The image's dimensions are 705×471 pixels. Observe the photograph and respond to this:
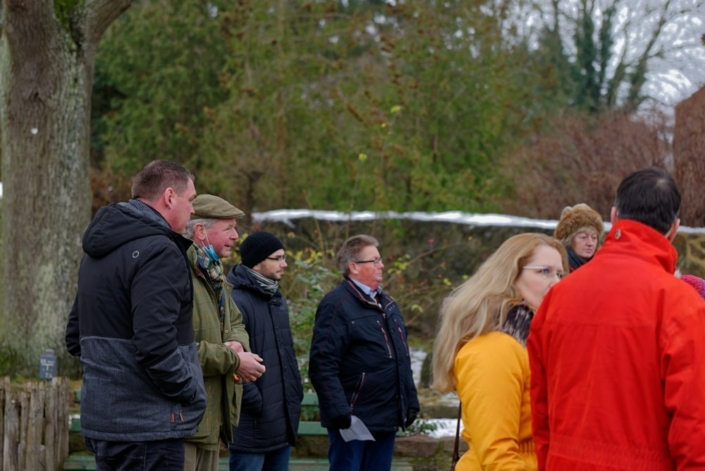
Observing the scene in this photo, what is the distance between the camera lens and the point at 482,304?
3342 mm

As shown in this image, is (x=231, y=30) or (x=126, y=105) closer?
(x=231, y=30)

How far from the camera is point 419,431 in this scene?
6.95 m

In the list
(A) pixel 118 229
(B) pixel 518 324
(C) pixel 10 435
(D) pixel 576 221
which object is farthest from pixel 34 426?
(D) pixel 576 221

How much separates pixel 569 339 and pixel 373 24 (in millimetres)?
14507

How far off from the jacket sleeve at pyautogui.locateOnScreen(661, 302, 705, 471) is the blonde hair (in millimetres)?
818

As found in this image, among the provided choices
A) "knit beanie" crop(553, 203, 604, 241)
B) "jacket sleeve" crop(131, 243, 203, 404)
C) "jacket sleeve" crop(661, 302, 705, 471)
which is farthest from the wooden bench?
"jacket sleeve" crop(661, 302, 705, 471)

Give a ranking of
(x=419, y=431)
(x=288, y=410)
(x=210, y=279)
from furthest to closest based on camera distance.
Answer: (x=419, y=431) < (x=288, y=410) < (x=210, y=279)

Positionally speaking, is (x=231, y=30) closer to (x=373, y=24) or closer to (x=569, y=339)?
(x=373, y=24)

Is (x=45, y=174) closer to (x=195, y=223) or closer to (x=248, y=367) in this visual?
(x=195, y=223)

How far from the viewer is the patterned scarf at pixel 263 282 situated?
5090 mm

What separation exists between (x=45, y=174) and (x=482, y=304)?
234 inches

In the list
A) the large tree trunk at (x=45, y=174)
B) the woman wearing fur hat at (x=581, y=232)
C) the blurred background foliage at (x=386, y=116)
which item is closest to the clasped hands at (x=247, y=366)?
the woman wearing fur hat at (x=581, y=232)

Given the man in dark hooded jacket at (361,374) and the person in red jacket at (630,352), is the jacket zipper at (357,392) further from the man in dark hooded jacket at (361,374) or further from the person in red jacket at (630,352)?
the person in red jacket at (630,352)

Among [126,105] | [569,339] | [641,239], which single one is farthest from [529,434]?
[126,105]
